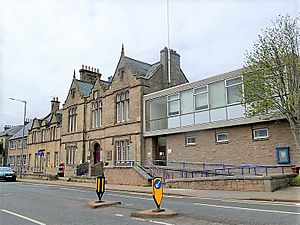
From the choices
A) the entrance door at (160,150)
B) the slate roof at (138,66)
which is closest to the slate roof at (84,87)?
the slate roof at (138,66)

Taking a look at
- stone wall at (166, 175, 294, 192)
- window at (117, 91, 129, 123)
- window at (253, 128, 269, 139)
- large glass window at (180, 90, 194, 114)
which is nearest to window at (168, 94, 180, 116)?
large glass window at (180, 90, 194, 114)

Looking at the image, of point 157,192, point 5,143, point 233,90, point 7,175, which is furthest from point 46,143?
point 157,192

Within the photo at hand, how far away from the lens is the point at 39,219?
9812 mm

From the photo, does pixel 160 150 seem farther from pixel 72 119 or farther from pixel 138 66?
pixel 72 119

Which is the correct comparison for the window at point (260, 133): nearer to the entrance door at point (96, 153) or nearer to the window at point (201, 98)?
the window at point (201, 98)

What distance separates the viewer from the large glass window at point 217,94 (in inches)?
867

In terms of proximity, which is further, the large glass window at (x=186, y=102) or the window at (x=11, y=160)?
the window at (x=11, y=160)

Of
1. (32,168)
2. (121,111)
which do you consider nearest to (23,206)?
(121,111)

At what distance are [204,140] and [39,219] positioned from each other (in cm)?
1508

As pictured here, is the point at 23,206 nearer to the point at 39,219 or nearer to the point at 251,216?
the point at 39,219

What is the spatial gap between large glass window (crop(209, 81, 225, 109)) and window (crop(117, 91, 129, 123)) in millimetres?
10262

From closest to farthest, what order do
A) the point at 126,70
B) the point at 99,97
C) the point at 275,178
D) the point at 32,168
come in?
the point at 275,178 < the point at 126,70 < the point at 99,97 < the point at 32,168

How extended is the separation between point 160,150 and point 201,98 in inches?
270

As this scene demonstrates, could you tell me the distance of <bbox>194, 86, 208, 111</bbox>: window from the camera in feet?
76.3
